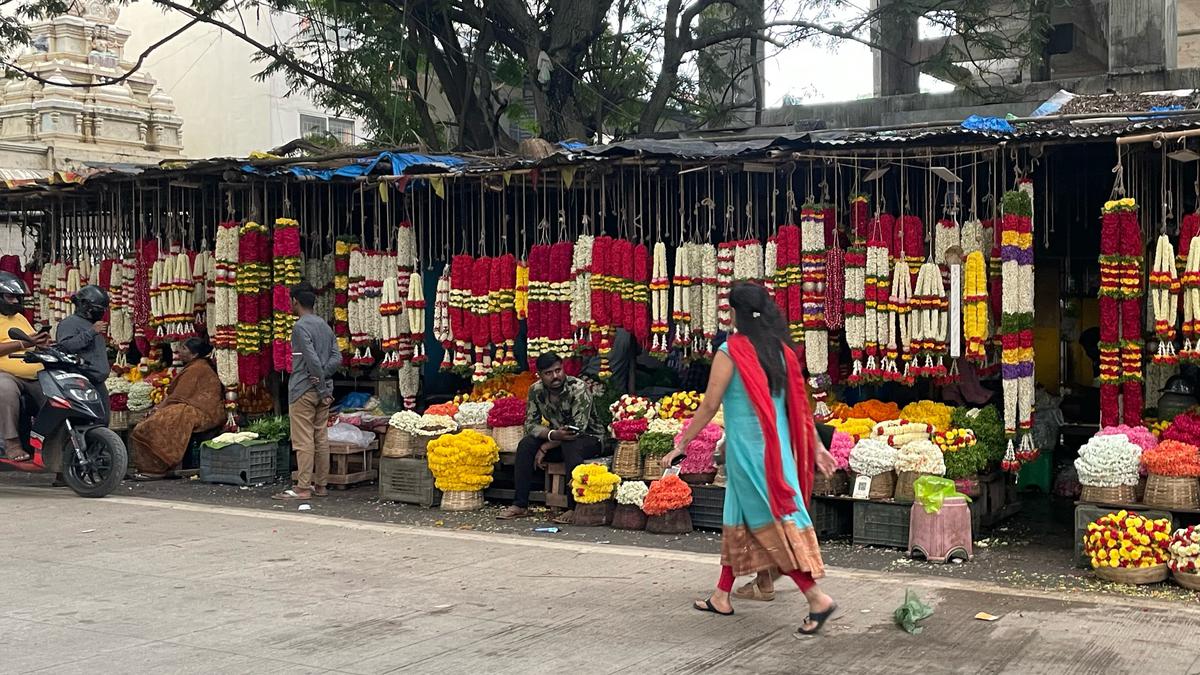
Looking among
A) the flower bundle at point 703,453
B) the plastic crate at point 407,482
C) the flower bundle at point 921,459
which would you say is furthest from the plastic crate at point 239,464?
the flower bundle at point 921,459

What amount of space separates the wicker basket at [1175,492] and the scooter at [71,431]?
798 cm

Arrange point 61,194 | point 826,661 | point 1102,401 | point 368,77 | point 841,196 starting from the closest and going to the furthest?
point 826,661 < point 1102,401 < point 841,196 < point 61,194 < point 368,77

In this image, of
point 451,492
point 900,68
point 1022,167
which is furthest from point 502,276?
point 900,68

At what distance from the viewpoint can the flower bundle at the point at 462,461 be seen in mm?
9898

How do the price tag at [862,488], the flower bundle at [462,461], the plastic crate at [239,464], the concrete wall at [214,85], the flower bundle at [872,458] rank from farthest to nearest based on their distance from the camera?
the concrete wall at [214,85] < the plastic crate at [239,464] < the flower bundle at [462,461] < the price tag at [862,488] < the flower bundle at [872,458]

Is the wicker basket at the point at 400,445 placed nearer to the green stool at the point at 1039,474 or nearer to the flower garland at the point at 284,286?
the flower garland at the point at 284,286

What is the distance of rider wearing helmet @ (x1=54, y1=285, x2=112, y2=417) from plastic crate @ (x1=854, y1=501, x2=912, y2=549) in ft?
21.5

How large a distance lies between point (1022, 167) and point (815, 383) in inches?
85.7

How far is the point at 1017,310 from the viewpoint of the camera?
837cm

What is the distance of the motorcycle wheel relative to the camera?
411 inches

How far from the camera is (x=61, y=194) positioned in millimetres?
12836

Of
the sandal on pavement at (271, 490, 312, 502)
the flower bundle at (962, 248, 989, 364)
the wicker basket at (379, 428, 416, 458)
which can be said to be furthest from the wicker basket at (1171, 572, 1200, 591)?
the sandal on pavement at (271, 490, 312, 502)

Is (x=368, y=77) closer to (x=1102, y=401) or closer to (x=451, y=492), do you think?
(x=451, y=492)

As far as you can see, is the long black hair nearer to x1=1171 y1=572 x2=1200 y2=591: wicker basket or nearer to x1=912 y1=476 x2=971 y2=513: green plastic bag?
x1=912 y1=476 x2=971 y2=513: green plastic bag
